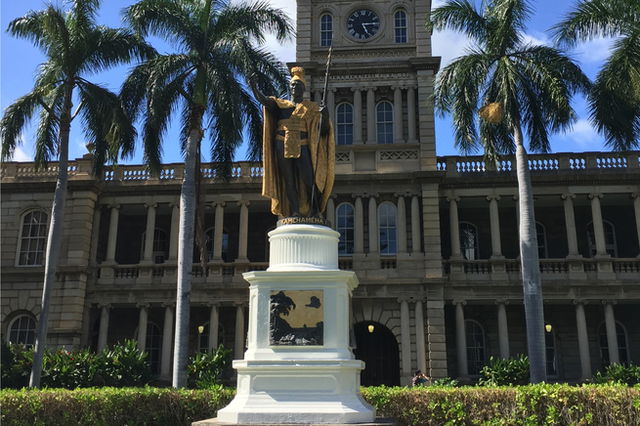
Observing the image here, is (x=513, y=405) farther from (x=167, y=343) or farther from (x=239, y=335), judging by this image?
(x=167, y=343)

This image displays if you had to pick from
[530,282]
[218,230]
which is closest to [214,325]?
[218,230]

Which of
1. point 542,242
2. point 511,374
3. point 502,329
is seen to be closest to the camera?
point 511,374

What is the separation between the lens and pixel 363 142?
2889 cm

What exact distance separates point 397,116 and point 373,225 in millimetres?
5304

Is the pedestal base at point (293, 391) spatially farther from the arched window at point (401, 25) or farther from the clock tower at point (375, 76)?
the arched window at point (401, 25)

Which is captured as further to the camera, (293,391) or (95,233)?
(95,233)

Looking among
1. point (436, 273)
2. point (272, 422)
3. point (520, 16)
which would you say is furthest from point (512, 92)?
point (272, 422)

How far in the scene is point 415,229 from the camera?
88.2ft

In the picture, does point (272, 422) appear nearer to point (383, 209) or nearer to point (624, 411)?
point (624, 411)

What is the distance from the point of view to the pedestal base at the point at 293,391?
25.0 feet

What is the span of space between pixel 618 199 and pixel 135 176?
868 inches

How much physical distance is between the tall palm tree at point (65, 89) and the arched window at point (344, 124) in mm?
10625

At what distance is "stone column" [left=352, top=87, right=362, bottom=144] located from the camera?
28.7 meters

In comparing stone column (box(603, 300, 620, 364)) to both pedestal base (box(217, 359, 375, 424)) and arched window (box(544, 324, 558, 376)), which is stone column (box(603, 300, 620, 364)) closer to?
arched window (box(544, 324, 558, 376))
